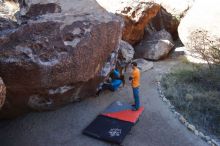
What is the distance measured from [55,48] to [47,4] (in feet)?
16.1

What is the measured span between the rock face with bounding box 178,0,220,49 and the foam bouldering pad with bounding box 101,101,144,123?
539 cm

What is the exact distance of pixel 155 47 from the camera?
15555 millimetres

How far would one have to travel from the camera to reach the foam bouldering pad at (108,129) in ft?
30.8

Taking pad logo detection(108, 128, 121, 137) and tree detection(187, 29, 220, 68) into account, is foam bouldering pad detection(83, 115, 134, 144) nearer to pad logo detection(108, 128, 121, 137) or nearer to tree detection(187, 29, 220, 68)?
pad logo detection(108, 128, 121, 137)

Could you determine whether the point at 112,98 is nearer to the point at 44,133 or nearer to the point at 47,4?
the point at 44,133

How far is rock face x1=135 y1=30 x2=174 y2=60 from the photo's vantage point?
15.5 m

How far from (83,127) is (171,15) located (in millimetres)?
9514

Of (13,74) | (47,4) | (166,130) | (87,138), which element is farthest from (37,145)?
(47,4)

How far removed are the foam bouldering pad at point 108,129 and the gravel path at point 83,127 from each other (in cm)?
16

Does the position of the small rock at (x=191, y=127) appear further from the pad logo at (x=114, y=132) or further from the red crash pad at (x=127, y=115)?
the pad logo at (x=114, y=132)

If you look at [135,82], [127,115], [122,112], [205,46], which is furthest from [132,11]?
[127,115]

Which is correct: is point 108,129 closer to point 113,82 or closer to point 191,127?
point 191,127

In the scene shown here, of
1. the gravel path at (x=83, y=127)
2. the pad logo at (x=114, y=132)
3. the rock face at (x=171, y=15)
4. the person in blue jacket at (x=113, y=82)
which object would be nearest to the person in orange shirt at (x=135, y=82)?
the gravel path at (x=83, y=127)

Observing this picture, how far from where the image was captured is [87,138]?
9562 millimetres
